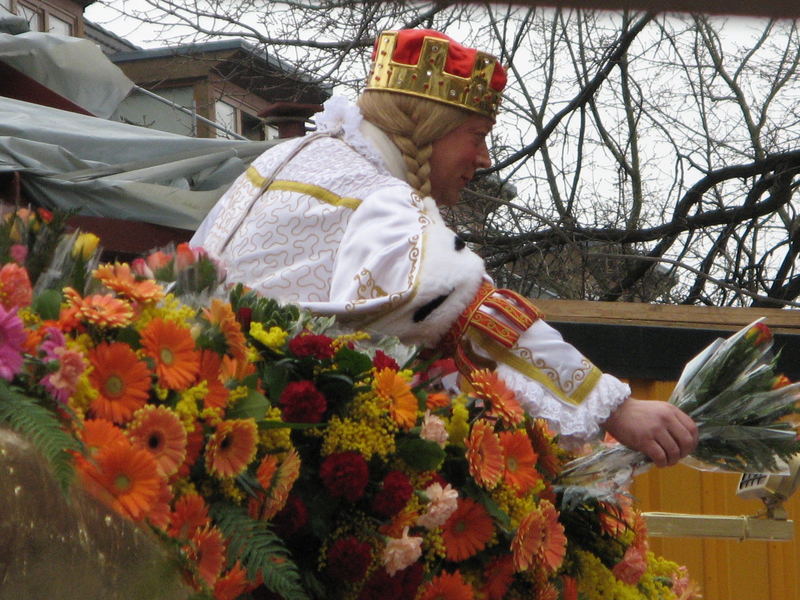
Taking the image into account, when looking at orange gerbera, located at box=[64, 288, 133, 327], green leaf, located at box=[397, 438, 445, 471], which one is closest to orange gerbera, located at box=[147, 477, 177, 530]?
orange gerbera, located at box=[64, 288, 133, 327]

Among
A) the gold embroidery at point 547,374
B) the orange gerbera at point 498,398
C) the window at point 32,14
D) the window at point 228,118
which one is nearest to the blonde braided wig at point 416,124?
the gold embroidery at point 547,374

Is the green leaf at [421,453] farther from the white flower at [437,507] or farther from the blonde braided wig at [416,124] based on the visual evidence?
the blonde braided wig at [416,124]

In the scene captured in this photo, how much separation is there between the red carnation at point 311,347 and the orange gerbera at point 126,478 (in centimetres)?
40

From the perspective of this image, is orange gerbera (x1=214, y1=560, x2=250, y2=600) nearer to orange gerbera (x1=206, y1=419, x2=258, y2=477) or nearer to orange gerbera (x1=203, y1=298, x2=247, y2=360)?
orange gerbera (x1=206, y1=419, x2=258, y2=477)

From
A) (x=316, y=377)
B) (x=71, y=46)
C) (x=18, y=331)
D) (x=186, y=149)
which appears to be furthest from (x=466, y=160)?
(x=71, y=46)

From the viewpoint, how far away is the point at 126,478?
1396 mm

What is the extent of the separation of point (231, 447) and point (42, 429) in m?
0.41

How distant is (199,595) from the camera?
4.31 feet

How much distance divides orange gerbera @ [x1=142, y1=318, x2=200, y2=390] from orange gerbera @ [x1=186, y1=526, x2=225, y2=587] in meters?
0.19

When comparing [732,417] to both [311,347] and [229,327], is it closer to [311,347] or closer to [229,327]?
[311,347]

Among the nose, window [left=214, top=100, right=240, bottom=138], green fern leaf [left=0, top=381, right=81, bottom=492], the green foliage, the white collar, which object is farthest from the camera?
window [left=214, top=100, right=240, bottom=138]

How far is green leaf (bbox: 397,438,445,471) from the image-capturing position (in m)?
1.86

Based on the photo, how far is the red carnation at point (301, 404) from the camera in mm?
1737

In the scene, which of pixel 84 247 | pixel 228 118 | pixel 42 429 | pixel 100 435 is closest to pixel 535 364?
pixel 84 247
